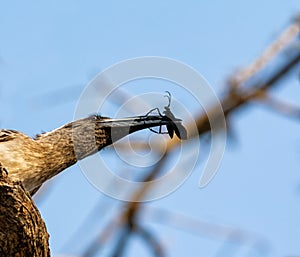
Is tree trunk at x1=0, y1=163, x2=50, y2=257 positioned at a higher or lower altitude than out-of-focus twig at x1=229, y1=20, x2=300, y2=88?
lower

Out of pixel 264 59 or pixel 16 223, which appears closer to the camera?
pixel 16 223

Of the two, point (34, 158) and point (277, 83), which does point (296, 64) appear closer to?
point (277, 83)

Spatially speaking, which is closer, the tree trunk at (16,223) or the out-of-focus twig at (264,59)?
the tree trunk at (16,223)

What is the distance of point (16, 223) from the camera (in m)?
3.99

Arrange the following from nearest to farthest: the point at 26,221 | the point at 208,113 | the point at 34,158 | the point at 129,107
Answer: the point at 26,221, the point at 34,158, the point at 129,107, the point at 208,113

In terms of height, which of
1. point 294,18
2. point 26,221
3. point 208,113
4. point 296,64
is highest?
point 294,18

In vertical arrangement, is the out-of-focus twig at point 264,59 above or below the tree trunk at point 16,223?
above

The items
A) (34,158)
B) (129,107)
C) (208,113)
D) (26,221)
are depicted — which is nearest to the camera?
(26,221)

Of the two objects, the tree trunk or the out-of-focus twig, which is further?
the out-of-focus twig

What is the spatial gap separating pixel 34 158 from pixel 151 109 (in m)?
0.70

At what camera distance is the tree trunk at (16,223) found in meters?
3.97

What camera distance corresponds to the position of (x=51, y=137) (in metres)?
5.01

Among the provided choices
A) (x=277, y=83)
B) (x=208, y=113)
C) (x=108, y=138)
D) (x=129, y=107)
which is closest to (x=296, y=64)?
(x=277, y=83)

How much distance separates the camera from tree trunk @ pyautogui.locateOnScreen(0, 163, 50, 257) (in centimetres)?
397
